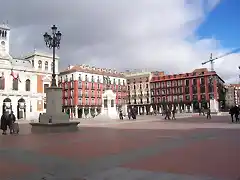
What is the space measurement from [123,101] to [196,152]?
304ft

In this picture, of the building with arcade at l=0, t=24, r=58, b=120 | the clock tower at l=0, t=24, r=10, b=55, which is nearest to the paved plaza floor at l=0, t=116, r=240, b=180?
the building with arcade at l=0, t=24, r=58, b=120

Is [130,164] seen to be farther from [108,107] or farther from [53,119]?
[108,107]

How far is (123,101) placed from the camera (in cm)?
10069

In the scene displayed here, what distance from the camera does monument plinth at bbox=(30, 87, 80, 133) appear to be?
1711cm

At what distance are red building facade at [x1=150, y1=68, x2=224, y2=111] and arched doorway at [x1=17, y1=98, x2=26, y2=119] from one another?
5022 cm

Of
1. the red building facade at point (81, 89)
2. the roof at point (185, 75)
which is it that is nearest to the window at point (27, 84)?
the red building facade at point (81, 89)

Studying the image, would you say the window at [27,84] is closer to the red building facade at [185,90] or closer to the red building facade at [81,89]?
the red building facade at [81,89]

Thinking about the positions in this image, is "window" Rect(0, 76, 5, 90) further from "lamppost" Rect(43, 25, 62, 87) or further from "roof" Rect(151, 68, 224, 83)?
"roof" Rect(151, 68, 224, 83)

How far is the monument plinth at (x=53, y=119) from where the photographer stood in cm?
1711

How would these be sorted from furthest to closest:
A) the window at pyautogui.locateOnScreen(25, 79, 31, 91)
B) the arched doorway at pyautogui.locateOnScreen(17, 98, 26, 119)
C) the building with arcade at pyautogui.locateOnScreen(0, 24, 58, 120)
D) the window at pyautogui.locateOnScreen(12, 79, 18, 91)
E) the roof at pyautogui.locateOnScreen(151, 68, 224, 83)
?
the roof at pyautogui.locateOnScreen(151, 68, 224, 83)
the window at pyautogui.locateOnScreen(25, 79, 31, 91)
the arched doorway at pyautogui.locateOnScreen(17, 98, 26, 119)
the window at pyautogui.locateOnScreen(12, 79, 18, 91)
the building with arcade at pyautogui.locateOnScreen(0, 24, 58, 120)

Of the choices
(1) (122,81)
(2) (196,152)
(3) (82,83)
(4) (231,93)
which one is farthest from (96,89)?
(4) (231,93)

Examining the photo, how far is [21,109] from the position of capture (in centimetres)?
6075

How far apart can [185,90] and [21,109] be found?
5921 cm

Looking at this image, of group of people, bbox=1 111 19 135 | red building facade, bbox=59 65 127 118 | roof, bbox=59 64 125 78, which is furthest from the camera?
roof, bbox=59 64 125 78
